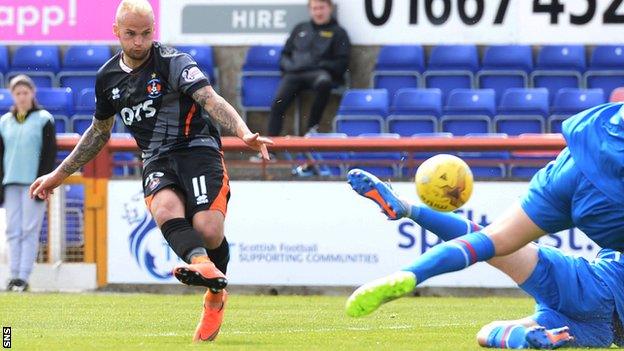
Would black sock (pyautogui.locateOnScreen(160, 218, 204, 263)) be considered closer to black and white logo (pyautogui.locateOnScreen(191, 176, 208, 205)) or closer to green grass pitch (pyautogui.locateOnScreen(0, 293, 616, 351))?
black and white logo (pyautogui.locateOnScreen(191, 176, 208, 205))

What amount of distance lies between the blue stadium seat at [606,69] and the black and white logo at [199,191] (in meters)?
11.3

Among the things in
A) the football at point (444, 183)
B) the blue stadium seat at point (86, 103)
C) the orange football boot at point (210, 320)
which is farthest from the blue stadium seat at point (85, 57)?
the football at point (444, 183)

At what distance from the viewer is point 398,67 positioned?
19062 millimetres

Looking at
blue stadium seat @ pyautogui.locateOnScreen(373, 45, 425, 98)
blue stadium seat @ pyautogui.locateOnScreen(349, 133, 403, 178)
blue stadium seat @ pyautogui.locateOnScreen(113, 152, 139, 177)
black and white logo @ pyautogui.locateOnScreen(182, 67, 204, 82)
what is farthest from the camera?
blue stadium seat @ pyautogui.locateOnScreen(373, 45, 425, 98)

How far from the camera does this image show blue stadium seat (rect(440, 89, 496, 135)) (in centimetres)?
1750

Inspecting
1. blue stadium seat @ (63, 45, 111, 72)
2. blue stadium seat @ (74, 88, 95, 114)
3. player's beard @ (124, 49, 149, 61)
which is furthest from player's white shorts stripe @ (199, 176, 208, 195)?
blue stadium seat @ (63, 45, 111, 72)

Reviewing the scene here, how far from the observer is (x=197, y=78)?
26.7ft

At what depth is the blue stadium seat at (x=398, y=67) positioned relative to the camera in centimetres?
1888

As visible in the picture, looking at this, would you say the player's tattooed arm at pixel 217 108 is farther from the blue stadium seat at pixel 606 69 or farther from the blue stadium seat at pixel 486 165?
the blue stadium seat at pixel 606 69

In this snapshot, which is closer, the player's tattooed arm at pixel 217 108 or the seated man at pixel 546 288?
the seated man at pixel 546 288

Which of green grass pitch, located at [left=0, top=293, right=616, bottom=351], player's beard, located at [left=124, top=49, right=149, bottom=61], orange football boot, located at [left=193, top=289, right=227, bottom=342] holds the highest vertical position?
player's beard, located at [left=124, top=49, right=149, bottom=61]

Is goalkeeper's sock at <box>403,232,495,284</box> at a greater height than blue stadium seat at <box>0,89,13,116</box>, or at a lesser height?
lesser

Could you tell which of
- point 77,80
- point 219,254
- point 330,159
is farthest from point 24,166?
point 219,254

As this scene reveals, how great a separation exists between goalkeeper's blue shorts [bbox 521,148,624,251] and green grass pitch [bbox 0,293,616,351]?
3.43 feet
